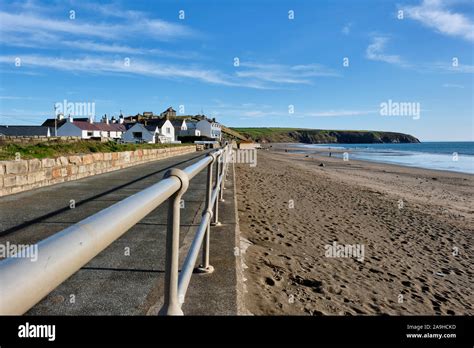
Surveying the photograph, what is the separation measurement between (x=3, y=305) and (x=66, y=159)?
376 inches

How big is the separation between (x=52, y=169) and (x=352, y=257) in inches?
267

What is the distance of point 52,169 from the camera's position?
8562 mm

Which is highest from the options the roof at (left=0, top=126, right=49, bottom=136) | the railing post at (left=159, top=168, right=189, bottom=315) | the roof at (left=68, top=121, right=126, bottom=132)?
the roof at (left=68, top=121, right=126, bottom=132)

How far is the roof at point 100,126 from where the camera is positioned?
194 ft

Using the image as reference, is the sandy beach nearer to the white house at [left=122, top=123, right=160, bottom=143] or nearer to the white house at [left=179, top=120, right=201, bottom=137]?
the white house at [left=122, top=123, right=160, bottom=143]

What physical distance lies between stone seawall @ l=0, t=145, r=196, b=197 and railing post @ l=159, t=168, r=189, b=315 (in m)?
6.32

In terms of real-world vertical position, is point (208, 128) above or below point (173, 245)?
above

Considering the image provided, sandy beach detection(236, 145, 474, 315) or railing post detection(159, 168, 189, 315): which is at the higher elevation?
railing post detection(159, 168, 189, 315)

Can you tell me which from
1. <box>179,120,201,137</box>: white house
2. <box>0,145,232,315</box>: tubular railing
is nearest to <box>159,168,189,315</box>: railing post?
<box>0,145,232,315</box>: tubular railing

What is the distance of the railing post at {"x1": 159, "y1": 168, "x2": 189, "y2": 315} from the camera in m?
1.54

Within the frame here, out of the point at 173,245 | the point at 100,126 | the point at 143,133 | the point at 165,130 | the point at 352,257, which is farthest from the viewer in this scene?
the point at 165,130

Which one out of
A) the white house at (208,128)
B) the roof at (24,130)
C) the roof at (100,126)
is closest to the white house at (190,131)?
the white house at (208,128)

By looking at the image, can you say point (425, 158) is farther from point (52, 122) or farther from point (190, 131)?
point (52, 122)

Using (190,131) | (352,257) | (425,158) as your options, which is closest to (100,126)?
(190,131)
